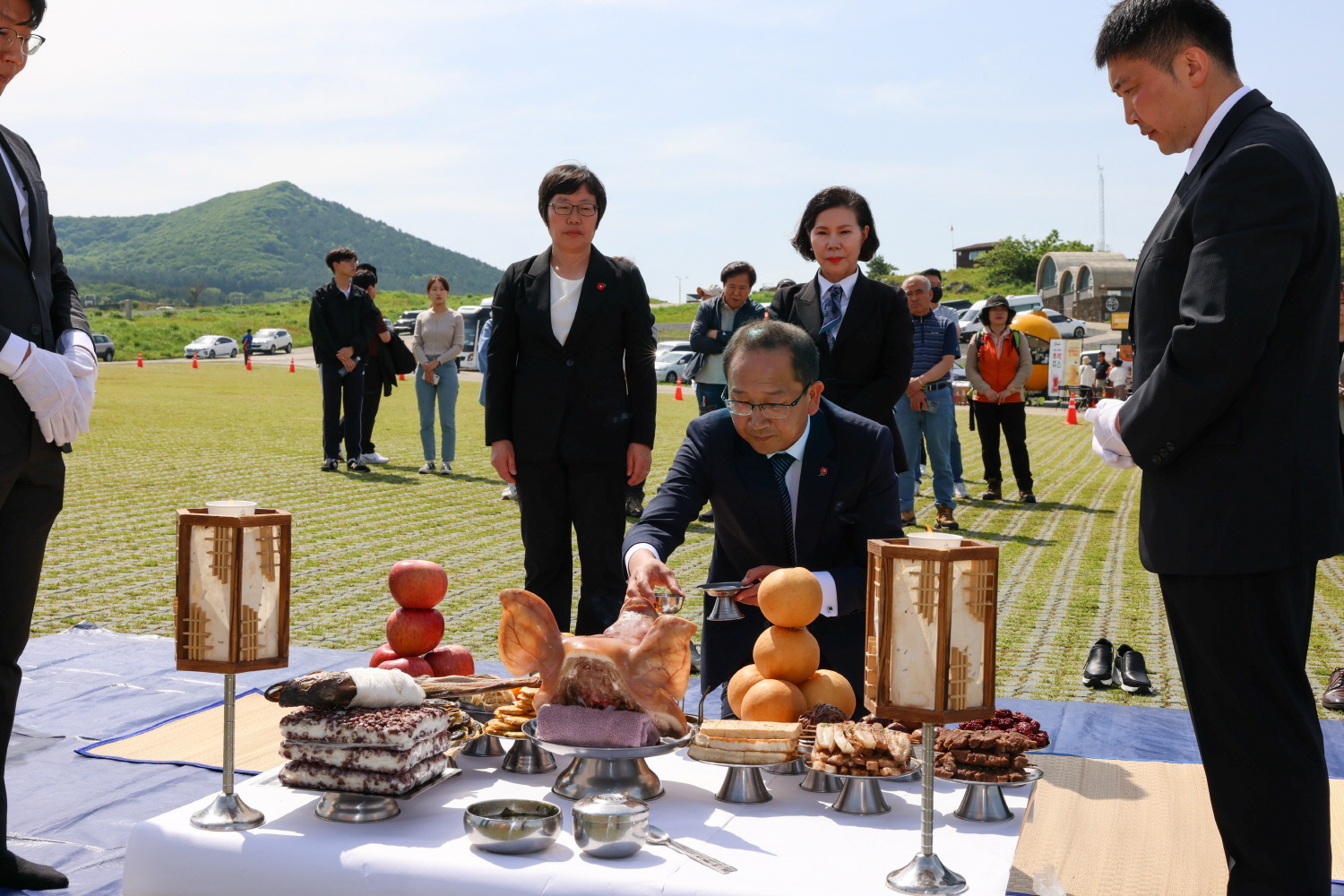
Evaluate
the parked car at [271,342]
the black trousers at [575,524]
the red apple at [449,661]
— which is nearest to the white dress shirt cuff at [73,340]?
the red apple at [449,661]

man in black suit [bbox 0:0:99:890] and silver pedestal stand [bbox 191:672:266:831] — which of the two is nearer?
silver pedestal stand [bbox 191:672:266:831]

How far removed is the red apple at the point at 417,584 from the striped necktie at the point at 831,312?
3.29m

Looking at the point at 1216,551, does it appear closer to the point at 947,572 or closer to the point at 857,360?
the point at 947,572

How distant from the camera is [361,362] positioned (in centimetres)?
1231

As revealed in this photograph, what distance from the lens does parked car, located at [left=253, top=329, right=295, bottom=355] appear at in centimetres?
6169

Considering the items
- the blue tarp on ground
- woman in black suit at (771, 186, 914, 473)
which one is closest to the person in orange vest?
woman in black suit at (771, 186, 914, 473)

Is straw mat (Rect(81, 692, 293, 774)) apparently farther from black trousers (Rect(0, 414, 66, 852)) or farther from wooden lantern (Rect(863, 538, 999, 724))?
wooden lantern (Rect(863, 538, 999, 724))

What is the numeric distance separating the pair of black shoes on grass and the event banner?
2975cm

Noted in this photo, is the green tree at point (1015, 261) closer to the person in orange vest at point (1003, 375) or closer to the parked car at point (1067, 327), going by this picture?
the parked car at point (1067, 327)

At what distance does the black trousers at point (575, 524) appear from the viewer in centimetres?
486

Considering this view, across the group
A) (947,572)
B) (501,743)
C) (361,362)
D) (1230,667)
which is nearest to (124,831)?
(501,743)

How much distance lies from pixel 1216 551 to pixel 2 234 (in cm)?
288

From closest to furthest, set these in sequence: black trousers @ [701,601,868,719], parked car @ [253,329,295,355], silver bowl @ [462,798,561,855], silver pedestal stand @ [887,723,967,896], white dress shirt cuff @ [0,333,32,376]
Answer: silver pedestal stand @ [887,723,967,896], silver bowl @ [462,798,561,855], white dress shirt cuff @ [0,333,32,376], black trousers @ [701,601,868,719], parked car @ [253,329,295,355]

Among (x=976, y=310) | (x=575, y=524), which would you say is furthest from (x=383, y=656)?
(x=976, y=310)
